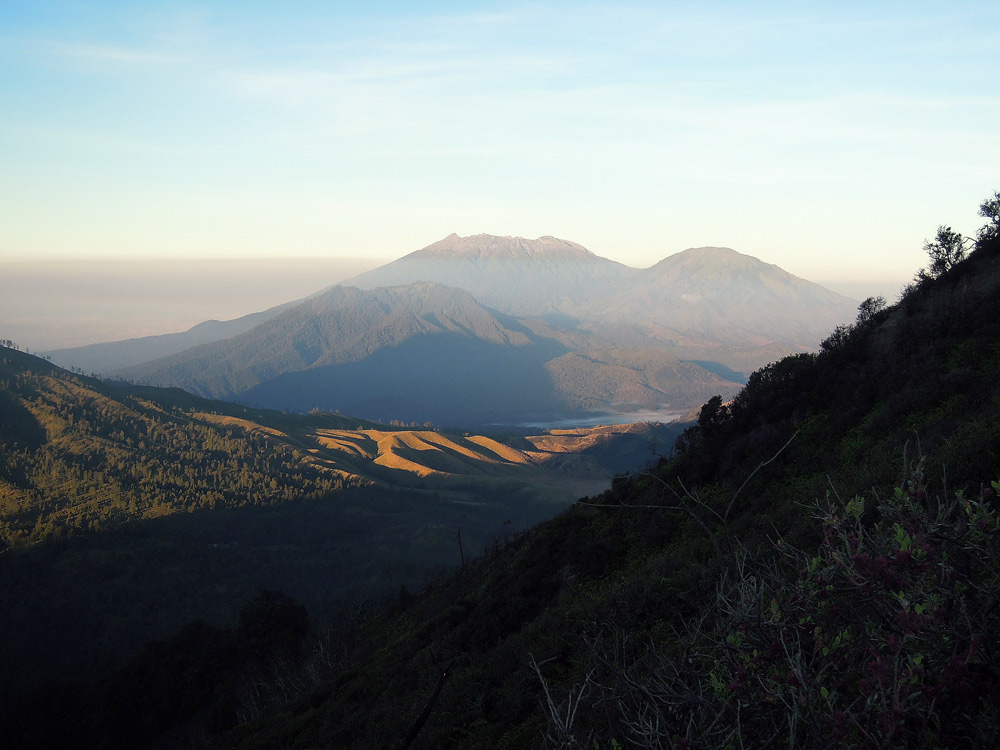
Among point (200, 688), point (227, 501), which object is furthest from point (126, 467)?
point (200, 688)

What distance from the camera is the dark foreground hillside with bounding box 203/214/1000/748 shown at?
297 cm

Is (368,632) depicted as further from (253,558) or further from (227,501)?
(227,501)

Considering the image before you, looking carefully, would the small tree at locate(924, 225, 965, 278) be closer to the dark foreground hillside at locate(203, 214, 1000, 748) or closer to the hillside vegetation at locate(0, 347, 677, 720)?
the dark foreground hillside at locate(203, 214, 1000, 748)

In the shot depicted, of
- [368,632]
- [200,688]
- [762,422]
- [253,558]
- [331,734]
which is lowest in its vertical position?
[253,558]

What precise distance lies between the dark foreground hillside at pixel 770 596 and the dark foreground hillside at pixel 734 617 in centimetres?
3

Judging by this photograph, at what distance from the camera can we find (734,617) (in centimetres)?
355

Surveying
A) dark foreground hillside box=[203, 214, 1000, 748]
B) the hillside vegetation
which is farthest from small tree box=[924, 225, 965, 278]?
the hillside vegetation

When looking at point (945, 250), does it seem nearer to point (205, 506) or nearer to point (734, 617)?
point (734, 617)

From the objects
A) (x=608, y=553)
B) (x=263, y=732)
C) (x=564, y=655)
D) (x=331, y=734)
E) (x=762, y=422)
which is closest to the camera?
(x=564, y=655)

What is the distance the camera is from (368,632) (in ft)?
96.3

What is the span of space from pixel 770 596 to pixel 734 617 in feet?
1.87

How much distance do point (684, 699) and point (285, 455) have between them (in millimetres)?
123462

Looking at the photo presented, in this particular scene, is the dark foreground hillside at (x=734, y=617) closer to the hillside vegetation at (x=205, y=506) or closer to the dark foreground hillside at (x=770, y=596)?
the dark foreground hillside at (x=770, y=596)

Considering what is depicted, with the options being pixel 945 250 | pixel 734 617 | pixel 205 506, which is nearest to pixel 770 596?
pixel 734 617
